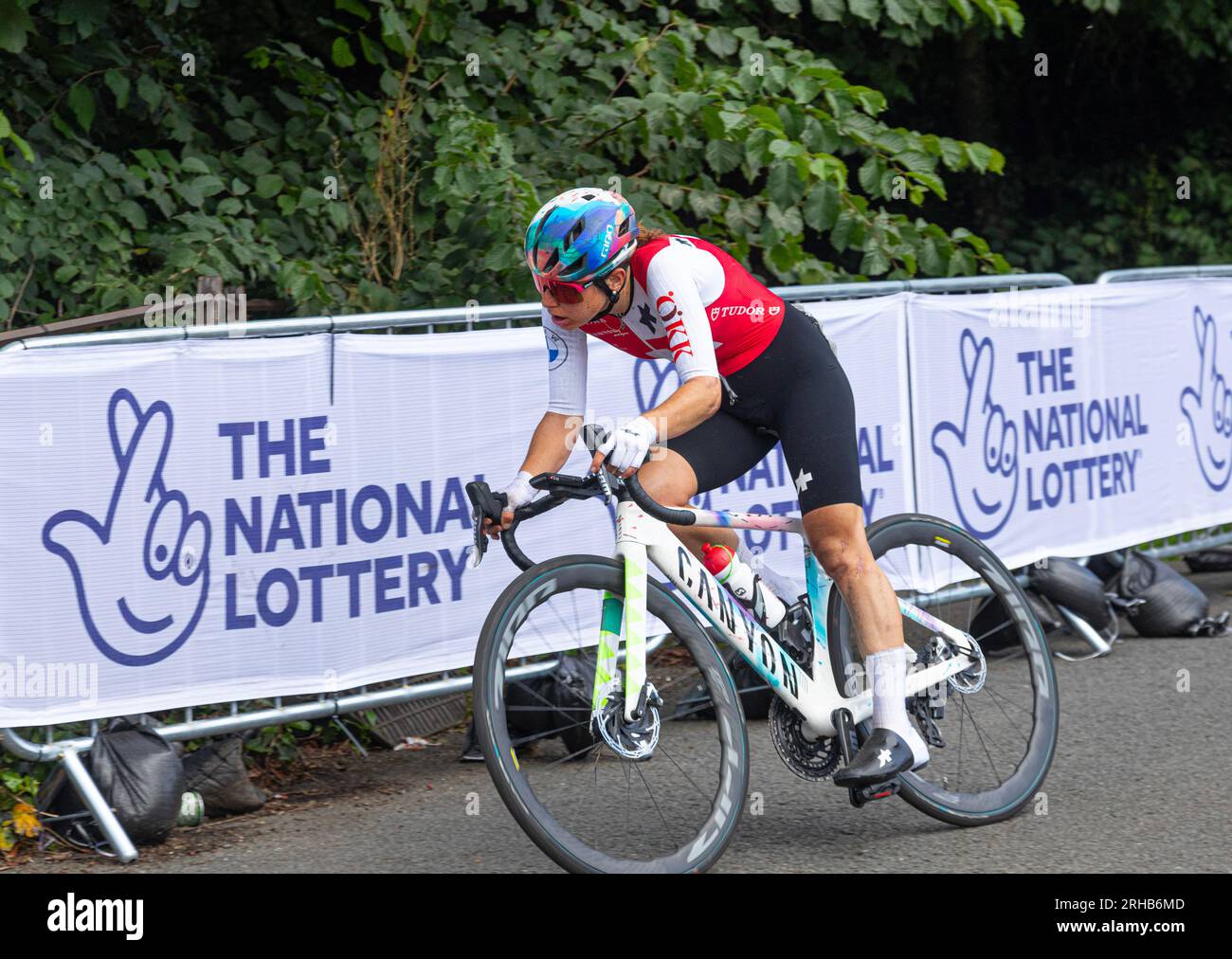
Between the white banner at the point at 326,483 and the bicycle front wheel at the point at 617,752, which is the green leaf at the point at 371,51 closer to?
the white banner at the point at 326,483

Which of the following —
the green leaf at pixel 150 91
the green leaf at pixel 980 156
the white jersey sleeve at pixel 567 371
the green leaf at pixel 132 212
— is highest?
the green leaf at pixel 150 91

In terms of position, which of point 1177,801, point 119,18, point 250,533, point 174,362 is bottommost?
point 1177,801

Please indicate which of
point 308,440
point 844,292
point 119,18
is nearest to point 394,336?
point 308,440

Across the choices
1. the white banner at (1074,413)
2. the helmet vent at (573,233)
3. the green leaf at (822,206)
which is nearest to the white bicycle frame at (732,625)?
the helmet vent at (573,233)

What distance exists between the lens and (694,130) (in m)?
8.23

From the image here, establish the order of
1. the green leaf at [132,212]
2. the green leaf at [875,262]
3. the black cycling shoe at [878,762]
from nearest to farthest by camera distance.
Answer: the black cycling shoe at [878,762], the green leaf at [132,212], the green leaf at [875,262]

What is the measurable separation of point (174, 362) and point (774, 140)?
3.56 m

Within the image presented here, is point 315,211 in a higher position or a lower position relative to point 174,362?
higher

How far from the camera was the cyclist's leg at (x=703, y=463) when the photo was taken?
4.27 m

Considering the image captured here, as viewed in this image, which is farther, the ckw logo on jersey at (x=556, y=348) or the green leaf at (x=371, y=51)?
the green leaf at (x=371, y=51)

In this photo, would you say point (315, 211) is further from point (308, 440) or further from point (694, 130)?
point (308, 440)

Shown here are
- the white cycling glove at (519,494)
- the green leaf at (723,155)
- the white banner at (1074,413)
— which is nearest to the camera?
the white cycling glove at (519,494)

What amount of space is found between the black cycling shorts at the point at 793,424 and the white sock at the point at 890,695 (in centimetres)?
44

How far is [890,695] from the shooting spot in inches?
172
